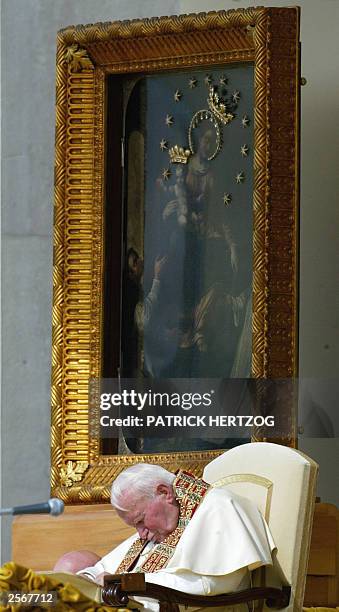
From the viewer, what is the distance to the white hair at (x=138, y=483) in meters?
4.92

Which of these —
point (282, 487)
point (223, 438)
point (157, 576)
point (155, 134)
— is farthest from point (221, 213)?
point (157, 576)

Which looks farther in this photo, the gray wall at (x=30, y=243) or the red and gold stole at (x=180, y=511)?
the gray wall at (x=30, y=243)

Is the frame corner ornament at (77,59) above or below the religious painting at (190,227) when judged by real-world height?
above

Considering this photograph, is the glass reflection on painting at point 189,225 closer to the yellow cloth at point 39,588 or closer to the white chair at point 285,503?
the white chair at point 285,503

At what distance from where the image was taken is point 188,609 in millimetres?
4699

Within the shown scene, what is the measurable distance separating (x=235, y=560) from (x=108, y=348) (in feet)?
5.86

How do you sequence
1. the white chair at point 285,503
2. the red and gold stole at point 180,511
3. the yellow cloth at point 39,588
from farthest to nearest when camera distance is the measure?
the red and gold stole at point 180,511 → the white chair at point 285,503 → the yellow cloth at point 39,588

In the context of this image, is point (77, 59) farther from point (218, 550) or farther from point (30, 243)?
point (218, 550)

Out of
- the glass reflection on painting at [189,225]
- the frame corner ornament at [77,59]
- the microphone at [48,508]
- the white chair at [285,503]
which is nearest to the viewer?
the microphone at [48,508]

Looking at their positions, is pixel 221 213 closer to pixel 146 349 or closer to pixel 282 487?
pixel 146 349

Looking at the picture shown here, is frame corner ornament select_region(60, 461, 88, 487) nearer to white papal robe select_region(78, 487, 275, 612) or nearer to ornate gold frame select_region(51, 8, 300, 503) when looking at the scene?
ornate gold frame select_region(51, 8, 300, 503)

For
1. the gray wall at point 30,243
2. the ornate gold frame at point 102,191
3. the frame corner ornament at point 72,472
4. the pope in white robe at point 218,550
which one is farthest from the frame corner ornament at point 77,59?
the pope in white robe at point 218,550

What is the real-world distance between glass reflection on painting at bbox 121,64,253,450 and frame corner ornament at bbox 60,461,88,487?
0.45 meters

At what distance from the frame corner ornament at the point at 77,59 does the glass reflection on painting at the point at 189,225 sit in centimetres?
22
